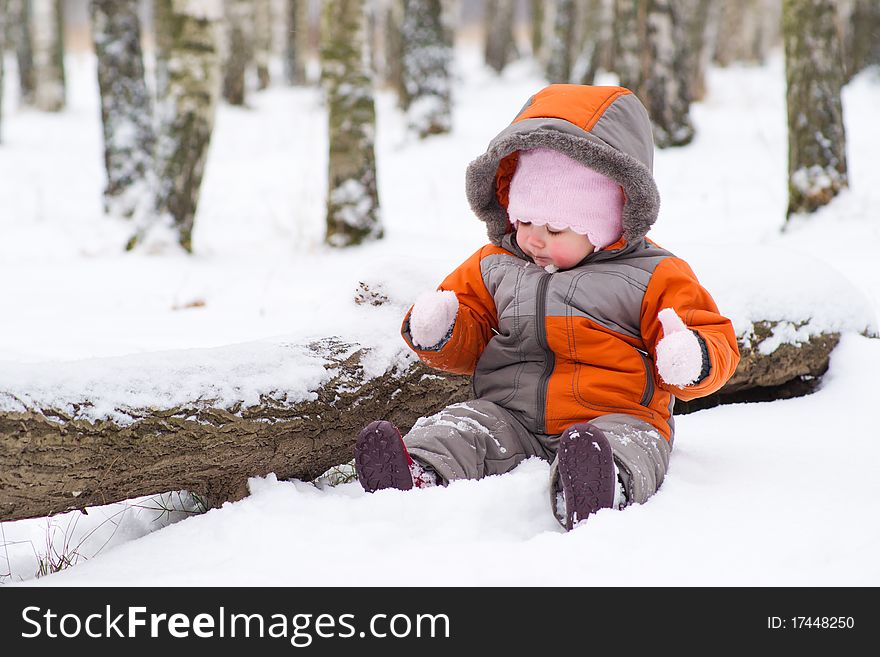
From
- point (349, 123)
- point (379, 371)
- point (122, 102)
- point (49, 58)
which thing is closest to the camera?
point (379, 371)

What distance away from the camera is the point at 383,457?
225 centimetres

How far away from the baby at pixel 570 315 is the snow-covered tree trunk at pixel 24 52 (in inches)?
629

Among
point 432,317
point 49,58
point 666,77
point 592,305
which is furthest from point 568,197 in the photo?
point 49,58

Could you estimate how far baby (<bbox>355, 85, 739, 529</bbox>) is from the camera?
2395mm

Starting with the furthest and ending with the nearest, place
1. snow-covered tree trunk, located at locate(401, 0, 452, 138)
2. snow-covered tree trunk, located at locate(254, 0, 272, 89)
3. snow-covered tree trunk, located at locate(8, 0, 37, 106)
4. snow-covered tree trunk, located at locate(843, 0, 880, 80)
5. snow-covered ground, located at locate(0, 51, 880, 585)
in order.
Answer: snow-covered tree trunk, located at locate(254, 0, 272, 89)
snow-covered tree trunk, located at locate(8, 0, 37, 106)
snow-covered tree trunk, located at locate(843, 0, 880, 80)
snow-covered tree trunk, located at locate(401, 0, 452, 138)
snow-covered ground, located at locate(0, 51, 880, 585)

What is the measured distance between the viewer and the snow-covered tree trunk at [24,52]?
617 inches

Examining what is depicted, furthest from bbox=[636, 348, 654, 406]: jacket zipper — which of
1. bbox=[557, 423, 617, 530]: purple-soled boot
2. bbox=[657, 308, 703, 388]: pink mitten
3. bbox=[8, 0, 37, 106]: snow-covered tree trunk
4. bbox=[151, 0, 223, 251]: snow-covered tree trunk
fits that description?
bbox=[8, 0, 37, 106]: snow-covered tree trunk

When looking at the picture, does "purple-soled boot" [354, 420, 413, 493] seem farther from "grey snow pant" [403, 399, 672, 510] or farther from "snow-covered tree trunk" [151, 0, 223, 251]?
"snow-covered tree trunk" [151, 0, 223, 251]

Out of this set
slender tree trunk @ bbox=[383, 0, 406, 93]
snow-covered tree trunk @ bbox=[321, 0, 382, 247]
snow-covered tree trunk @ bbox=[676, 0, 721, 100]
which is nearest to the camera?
snow-covered tree trunk @ bbox=[321, 0, 382, 247]

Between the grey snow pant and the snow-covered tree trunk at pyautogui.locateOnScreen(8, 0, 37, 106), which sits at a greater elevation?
the snow-covered tree trunk at pyautogui.locateOnScreen(8, 0, 37, 106)

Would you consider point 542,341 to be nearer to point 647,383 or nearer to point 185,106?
point 647,383

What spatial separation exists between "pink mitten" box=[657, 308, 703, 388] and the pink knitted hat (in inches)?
17.0

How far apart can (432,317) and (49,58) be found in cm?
1499

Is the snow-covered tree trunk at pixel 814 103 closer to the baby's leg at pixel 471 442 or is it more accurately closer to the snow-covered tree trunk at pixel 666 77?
the snow-covered tree trunk at pixel 666 77
